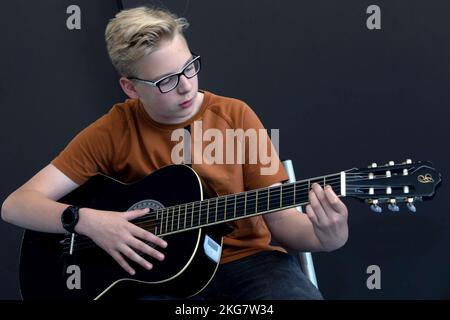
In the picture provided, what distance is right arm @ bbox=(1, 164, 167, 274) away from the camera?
1.38 metres

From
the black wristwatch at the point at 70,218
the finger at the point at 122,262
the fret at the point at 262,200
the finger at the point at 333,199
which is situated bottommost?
the finger at the point at 122,262

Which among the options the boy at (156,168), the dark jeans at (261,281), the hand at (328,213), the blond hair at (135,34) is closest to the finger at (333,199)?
the hand at (328,213)

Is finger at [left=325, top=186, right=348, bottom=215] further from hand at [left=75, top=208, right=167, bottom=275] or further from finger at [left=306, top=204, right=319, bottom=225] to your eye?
hand at [left=75, top=208, right=167, bottom=275]

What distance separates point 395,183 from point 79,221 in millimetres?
704

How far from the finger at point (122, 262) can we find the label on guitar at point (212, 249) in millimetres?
175

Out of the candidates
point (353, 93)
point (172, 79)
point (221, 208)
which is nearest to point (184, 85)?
point (172, 79)

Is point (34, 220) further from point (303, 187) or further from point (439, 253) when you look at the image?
point (439, 253)

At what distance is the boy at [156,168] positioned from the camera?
1.39 meters

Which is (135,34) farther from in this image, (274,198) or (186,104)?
(274,198)

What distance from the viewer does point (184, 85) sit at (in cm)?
141

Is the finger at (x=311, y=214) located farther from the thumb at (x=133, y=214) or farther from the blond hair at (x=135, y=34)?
the blond hair at (x=135, y=34)

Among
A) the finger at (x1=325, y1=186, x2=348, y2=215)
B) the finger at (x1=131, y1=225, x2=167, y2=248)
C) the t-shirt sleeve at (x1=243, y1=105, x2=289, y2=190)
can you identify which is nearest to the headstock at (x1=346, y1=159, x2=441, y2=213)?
the finger at (x1=325, y1=186, x2=348, y2=215)

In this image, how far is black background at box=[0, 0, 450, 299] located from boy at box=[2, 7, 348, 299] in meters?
0.47
